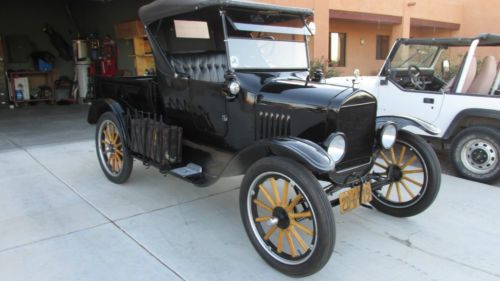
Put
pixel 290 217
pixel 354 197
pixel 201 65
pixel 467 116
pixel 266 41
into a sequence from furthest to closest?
pixel 467 116 → pixel 201 65 → pixel 266 41 → pixel 354 197 → pixel 290 217

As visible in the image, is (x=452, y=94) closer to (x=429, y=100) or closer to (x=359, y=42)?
(x=429, y=100)

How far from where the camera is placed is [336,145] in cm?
278

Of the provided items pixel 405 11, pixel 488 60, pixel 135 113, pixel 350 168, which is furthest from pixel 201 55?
pixel 405 11

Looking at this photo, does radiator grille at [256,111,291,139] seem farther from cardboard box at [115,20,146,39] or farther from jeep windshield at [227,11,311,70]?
cardboard box at [115,20,146,39]

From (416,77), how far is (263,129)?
3.55 metres

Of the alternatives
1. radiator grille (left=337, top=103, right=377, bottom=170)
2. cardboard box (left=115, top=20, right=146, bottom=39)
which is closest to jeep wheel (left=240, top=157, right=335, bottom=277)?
radiator grille (left=337, top=103, right=377, bottom=170)

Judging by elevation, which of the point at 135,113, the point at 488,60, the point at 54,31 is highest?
the point at 54,31

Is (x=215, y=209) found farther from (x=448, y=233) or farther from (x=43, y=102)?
(x=43, y=102)

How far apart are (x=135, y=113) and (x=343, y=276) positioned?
2.77 metres

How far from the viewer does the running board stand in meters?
3.53

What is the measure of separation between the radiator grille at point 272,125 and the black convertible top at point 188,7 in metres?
0.97

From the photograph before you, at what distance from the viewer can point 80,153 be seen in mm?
5852

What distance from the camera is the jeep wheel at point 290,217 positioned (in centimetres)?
243

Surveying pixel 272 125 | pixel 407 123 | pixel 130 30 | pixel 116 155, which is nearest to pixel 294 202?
pixel 272 125
